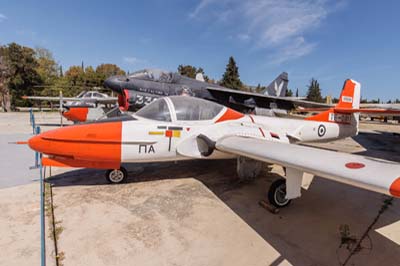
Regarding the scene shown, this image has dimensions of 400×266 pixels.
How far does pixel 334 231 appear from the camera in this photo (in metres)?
2.99

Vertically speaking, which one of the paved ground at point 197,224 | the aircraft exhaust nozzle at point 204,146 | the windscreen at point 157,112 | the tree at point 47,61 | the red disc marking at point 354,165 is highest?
the tree at point 47,61

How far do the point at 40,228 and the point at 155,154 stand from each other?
6.95 ft

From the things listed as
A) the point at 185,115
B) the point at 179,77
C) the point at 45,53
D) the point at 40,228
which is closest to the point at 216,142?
the point at 185,115

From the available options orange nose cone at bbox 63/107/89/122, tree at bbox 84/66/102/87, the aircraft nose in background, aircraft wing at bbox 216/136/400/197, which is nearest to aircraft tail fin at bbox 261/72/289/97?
the aircraft nose in background

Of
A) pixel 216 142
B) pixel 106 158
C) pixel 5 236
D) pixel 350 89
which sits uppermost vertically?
pixel 350 89

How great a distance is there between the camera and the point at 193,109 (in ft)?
15.4

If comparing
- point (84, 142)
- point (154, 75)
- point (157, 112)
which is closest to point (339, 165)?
point (157, 112)

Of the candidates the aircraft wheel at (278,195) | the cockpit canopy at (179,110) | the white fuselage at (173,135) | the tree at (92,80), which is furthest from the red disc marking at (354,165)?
the tree at (92,80)

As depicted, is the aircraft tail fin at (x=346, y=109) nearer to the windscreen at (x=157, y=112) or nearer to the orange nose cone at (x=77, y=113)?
the windscreen at (x=157, y=112)

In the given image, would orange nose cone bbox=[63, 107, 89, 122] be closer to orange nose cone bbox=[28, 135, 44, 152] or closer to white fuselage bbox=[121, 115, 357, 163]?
orange nose cone bbox=[28, 135, 44, 152]

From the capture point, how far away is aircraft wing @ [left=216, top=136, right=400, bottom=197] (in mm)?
1991

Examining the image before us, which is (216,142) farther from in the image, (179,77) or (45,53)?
(45,53)

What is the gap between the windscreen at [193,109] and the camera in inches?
180

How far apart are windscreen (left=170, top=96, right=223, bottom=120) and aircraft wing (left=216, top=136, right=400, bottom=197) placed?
4.61 ft
